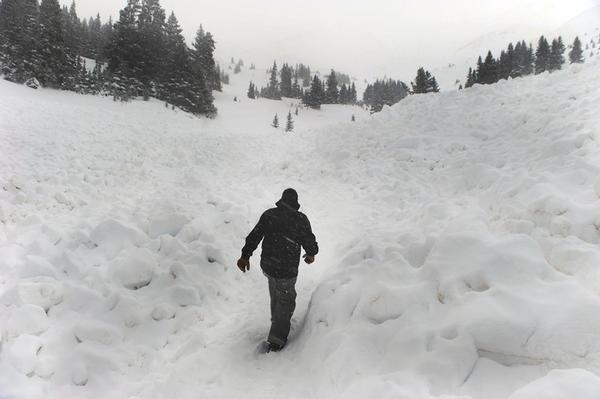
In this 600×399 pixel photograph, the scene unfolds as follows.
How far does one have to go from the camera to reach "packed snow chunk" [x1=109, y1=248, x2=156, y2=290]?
6551 millimetres

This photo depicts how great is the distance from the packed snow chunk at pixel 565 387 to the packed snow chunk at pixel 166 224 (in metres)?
7.19

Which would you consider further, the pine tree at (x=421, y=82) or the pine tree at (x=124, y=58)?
the pine tree at (x=421, y=82)

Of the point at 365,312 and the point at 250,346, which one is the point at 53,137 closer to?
the point at 250,346

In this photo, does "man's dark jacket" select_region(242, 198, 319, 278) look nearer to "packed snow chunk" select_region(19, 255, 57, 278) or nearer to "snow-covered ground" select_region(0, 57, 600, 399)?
"snow-covered ground" select_region(0, 57, 600, 399)

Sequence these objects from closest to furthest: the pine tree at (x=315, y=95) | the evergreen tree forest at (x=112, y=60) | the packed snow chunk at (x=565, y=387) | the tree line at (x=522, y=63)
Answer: the packed snow chunk at (x=565, y=387) < the evergreen tree forest at (x=112, y=60) < the tree line at (x=522, y=63) < the pine tree at (x=315, y=95)

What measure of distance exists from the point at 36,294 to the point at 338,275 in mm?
4817

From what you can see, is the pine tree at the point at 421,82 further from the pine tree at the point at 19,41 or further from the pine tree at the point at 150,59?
the pine tree at the point at 19,41

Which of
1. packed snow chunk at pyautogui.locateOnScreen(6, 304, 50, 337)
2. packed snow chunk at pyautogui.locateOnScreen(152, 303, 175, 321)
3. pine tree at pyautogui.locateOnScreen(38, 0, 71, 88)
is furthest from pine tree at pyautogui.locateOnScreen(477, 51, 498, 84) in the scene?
packed snow chunk at pyautogui.locateOnScreen(6, 304, 50, 337)

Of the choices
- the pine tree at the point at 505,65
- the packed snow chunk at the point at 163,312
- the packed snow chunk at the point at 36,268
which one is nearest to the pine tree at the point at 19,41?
the packed snow chunk at the point at 36,268

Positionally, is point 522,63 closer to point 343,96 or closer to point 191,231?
point 343,96

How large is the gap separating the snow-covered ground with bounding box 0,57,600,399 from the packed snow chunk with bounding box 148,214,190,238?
4 centimetres

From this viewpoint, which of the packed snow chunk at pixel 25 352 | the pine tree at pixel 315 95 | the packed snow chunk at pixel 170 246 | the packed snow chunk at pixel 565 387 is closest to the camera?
the packed snow chunk at pixel 565 387

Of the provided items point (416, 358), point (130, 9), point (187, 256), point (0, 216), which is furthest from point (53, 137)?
point (130, 9)

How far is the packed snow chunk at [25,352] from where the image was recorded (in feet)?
14.4
